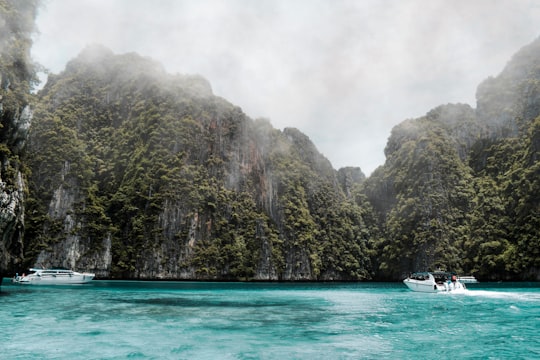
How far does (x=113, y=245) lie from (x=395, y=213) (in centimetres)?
6897

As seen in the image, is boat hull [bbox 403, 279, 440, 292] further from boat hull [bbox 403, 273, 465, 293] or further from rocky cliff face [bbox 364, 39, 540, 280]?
rocky cliff face [bbox 364, 39, 540, 280]

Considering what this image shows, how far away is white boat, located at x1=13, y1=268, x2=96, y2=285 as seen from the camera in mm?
56812

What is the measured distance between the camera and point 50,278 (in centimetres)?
5791

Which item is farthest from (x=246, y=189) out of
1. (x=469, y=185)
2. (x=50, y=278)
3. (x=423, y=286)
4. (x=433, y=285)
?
(x=433, y=285)

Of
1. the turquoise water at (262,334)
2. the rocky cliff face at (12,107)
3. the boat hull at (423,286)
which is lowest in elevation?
the turquoise water at (262,334)

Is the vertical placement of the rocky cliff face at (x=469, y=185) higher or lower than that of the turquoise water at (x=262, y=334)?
higher

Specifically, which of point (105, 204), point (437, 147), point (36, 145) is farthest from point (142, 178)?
point (437, 147)

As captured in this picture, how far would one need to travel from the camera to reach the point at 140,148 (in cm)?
9419

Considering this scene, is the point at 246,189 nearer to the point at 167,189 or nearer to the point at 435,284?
the point at 167,189

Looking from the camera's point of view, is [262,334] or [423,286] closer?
[262,334]

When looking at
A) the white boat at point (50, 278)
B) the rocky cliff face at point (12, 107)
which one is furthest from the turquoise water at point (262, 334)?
the white boat at point (50, 278)

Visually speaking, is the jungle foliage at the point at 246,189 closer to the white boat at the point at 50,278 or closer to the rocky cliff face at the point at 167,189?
the rocky cliff face at the point at 167,189

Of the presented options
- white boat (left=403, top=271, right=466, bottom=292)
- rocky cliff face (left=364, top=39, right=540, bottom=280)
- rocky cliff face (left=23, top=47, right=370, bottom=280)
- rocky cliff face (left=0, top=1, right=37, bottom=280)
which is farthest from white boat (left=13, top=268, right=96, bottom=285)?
rocky cliff face (left=364, top=39, right=540, bottom=280)

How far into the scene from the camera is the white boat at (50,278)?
5681cm
